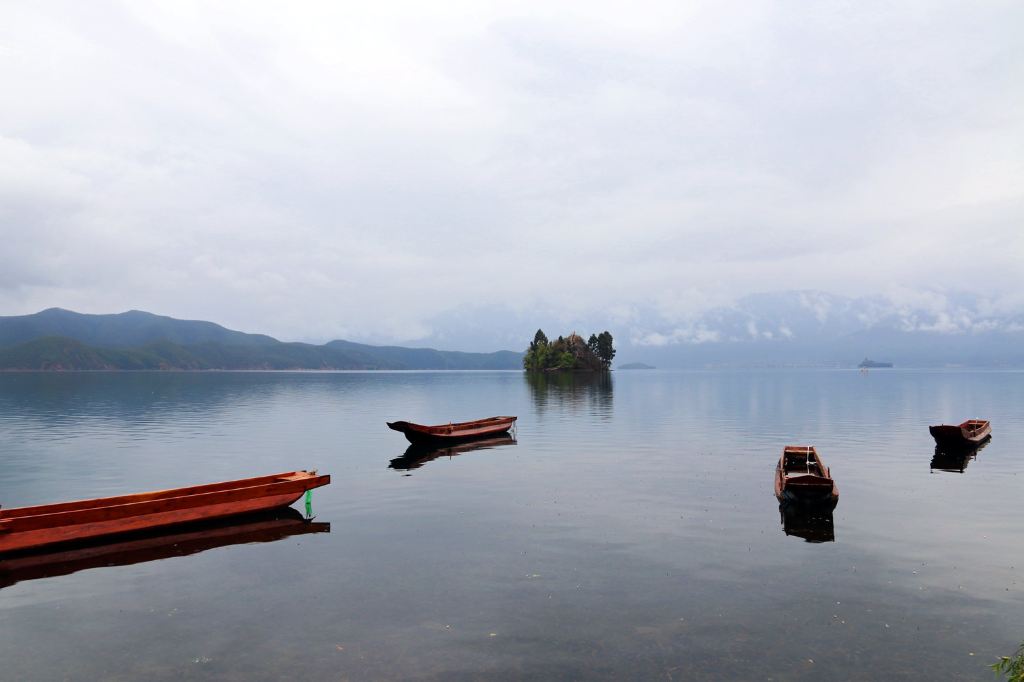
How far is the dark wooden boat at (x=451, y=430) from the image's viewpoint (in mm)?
60031

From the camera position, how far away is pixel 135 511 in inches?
1113

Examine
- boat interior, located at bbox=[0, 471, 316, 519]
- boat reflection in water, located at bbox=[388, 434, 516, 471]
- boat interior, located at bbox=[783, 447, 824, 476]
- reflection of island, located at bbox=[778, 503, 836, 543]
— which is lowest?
boat reflection in water, located at bbox=[388, 434, 516, 471]

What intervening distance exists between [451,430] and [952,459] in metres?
45.4

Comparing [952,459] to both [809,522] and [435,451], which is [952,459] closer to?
[809,522]

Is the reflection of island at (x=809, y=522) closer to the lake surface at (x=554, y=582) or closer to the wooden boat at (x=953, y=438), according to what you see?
the lake surface at (x=554, y=582)

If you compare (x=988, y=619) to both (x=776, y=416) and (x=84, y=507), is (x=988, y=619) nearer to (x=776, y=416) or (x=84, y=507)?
(x=84, y=507)

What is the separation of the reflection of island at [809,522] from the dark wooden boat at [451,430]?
35.3 m

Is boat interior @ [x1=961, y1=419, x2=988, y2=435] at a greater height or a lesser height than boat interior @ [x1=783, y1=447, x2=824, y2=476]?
lesser

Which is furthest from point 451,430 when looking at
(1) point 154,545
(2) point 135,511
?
(1) point 154,545

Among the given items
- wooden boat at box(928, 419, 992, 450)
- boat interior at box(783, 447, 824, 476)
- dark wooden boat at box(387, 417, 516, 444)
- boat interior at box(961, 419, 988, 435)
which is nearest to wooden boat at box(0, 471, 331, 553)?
dark wooden boat at box(387, 417, 516, 444)

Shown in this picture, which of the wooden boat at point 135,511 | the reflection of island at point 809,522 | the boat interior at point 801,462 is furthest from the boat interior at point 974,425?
the wooden boat at point 135,511

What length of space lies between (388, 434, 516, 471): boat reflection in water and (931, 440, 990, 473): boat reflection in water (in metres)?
36.9

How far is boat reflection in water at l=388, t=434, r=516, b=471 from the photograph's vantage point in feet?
169

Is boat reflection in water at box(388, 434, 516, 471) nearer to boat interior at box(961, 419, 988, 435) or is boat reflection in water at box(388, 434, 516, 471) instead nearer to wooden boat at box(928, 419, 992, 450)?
wooden boat at box(928, 419, 992, 450)
